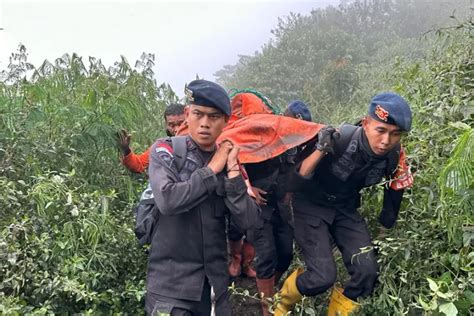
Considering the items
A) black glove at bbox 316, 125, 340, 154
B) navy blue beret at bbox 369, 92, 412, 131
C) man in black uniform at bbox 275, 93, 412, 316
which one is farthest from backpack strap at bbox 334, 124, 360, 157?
navy blue beret at bbox 369, 92, 412, 131

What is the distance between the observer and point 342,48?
36906 mm

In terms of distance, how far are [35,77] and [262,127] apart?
7.35 feet

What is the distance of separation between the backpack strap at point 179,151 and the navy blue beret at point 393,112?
46.1 inches

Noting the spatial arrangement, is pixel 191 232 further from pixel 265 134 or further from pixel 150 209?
pixel 265 134

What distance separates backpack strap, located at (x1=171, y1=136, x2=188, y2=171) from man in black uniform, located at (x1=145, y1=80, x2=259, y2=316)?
20 millimetres

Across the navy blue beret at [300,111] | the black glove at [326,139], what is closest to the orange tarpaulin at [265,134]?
the black glove at [326,139]

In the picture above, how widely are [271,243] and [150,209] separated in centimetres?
127

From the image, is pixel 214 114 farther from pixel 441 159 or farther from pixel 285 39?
pixel 285 39

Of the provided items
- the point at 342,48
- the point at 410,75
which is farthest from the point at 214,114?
the point at 342,48

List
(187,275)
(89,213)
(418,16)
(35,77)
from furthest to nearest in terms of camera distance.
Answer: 1. (418,16)
2. (35,77)
3. (89,213)
4. (187,275)

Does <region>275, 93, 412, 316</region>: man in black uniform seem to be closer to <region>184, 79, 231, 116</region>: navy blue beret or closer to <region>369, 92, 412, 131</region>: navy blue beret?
<region>369, 92, 412, 131</region>: navy blue beret

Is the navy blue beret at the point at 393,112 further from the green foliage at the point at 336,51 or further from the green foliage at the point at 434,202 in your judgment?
the green foliage at the point at 336,51

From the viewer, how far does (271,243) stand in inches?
151

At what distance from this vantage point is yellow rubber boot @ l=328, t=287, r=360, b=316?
3.29 metres
